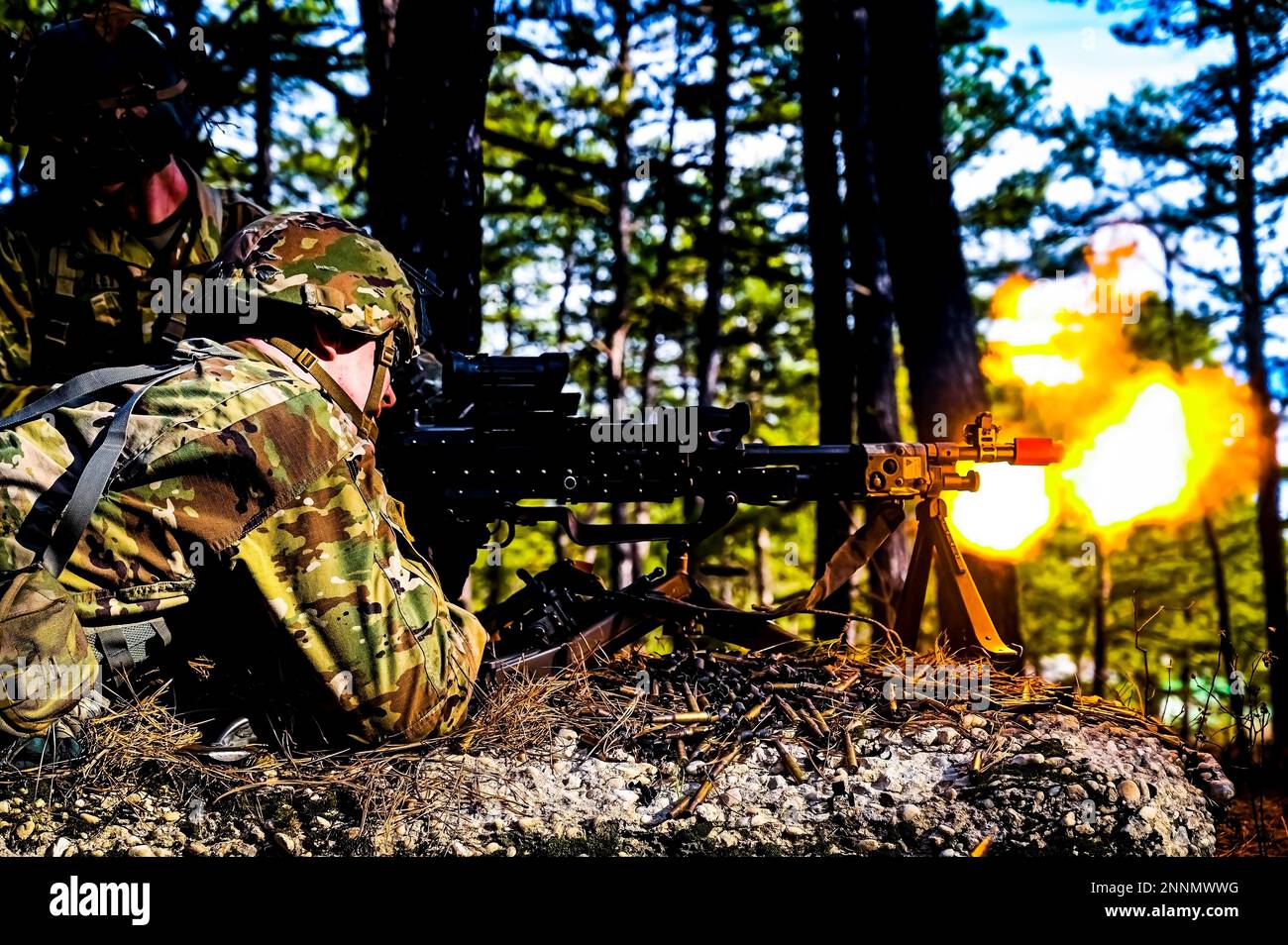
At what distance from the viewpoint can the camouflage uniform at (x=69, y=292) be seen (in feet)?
14.9

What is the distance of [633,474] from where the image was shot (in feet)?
13.9

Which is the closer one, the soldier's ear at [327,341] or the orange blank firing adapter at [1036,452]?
the soldier's ear at [327,341]

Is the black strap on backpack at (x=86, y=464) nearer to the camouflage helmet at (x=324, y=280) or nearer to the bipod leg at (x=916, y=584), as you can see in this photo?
the camouflage helmet at (x=324, y=280)

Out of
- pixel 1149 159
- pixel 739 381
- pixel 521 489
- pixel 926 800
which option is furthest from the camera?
pixel 739 381

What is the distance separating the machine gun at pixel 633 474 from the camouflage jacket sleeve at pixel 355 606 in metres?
0.96

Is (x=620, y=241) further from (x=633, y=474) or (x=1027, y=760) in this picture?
(x=1027, y=760)

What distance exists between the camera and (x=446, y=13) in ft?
16.8

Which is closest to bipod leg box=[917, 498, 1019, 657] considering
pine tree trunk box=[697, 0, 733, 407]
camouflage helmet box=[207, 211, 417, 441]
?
camouflage helmet box=[207, 211, 417, 441]

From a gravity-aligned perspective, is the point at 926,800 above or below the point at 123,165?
below

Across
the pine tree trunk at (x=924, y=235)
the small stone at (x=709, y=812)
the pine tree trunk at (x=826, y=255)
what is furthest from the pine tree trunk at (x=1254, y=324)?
the small stone at (x=709, y=812)

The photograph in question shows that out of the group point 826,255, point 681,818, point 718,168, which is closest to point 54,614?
point 681,818
